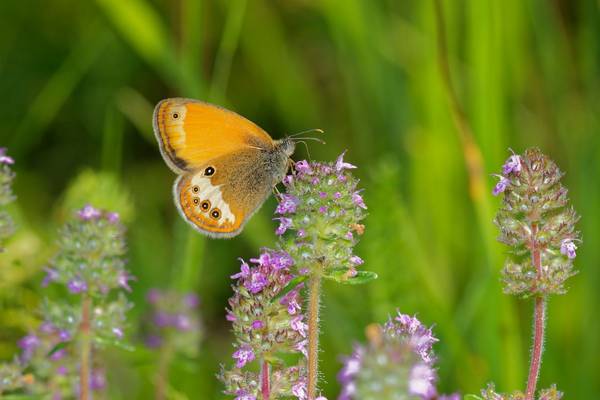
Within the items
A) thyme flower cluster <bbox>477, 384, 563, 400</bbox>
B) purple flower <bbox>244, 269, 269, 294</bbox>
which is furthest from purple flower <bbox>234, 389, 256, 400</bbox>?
thyme flower cluster <bbox>477, 384, 563, 400</bbox>

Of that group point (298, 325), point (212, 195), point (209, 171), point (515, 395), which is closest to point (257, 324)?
point (298, 325)

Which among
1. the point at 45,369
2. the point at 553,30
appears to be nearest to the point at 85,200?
the point at 45,369

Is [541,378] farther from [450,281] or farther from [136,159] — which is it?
[136,159]

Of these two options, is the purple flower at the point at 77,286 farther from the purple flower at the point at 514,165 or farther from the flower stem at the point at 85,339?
the purple flower at the point at 514,165

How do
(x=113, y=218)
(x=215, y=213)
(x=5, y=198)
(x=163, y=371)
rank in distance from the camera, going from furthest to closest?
(x=163, y=371)
(x=215, y=213)
(x=113, y=218)
(x=5, y=198)

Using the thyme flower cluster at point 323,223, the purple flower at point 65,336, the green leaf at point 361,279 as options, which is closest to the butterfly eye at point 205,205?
the purple flower at point 65,336

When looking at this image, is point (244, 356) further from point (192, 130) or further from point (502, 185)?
point (192, 130)
